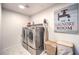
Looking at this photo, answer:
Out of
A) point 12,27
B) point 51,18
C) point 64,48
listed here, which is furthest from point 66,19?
point 12,27

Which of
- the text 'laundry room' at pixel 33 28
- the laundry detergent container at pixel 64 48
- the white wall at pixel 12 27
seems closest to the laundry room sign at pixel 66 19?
the text 'laundry room' at pixel 33 28

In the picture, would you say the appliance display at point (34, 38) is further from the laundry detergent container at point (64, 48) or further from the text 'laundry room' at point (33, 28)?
the laundry detergent container at point (64, 48)

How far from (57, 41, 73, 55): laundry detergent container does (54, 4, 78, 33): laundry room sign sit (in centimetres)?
14

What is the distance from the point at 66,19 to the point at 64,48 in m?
0.32

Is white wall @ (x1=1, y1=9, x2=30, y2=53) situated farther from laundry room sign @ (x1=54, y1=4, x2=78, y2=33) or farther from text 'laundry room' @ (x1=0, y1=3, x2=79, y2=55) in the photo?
laundry room sign @ (x1=54, y1=4, x2=78, y2=33)

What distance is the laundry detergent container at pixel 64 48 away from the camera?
112cm

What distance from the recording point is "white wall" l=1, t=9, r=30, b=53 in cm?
120

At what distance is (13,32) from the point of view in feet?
4.01

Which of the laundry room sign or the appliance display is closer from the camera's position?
the laundry room sign

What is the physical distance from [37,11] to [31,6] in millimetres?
92

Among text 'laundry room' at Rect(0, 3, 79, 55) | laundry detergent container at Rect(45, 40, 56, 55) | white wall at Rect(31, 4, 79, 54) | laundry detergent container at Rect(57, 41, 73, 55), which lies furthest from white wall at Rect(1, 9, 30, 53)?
laundry detergent container at Rect(57, 41, 73, 55)

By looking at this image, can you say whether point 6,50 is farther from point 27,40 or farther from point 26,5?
point 26,5
